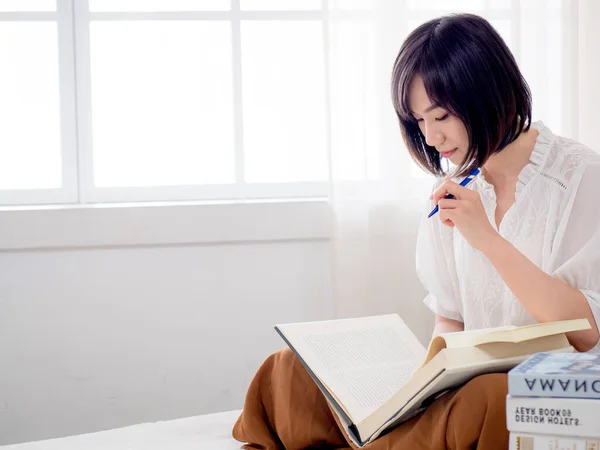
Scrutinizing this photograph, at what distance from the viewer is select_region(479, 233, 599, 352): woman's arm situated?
1.26 m

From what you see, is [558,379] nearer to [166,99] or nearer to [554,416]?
[554,416]

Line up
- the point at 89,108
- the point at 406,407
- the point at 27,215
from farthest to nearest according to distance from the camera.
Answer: the point at 89,108
the point at 27,215
the point at 406,407

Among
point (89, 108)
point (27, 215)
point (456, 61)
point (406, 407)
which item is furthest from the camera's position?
point (89, 108)

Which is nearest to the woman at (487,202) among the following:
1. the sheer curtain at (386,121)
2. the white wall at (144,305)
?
the sheer curtain at (386,121)

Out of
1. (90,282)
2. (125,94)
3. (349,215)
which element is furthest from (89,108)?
(349,215)

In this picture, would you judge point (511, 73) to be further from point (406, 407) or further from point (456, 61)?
point (406, 407)

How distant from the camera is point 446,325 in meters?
1.61

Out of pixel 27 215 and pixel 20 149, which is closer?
pixel 27 215

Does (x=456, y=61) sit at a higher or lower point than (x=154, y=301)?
higher

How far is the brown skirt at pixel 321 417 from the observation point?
3.29ft

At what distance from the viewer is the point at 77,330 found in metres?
2.01

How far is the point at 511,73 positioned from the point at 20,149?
142 centimetres

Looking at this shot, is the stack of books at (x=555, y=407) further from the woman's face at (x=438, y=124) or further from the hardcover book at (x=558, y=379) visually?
the woman's face at (x=438, y=124)

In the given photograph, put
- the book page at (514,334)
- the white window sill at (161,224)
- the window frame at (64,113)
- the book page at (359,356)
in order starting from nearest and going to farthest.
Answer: the book page at (514,334) → the book page at (359,356) → the white window sill at (161,224) → the window frame at (64,113)
